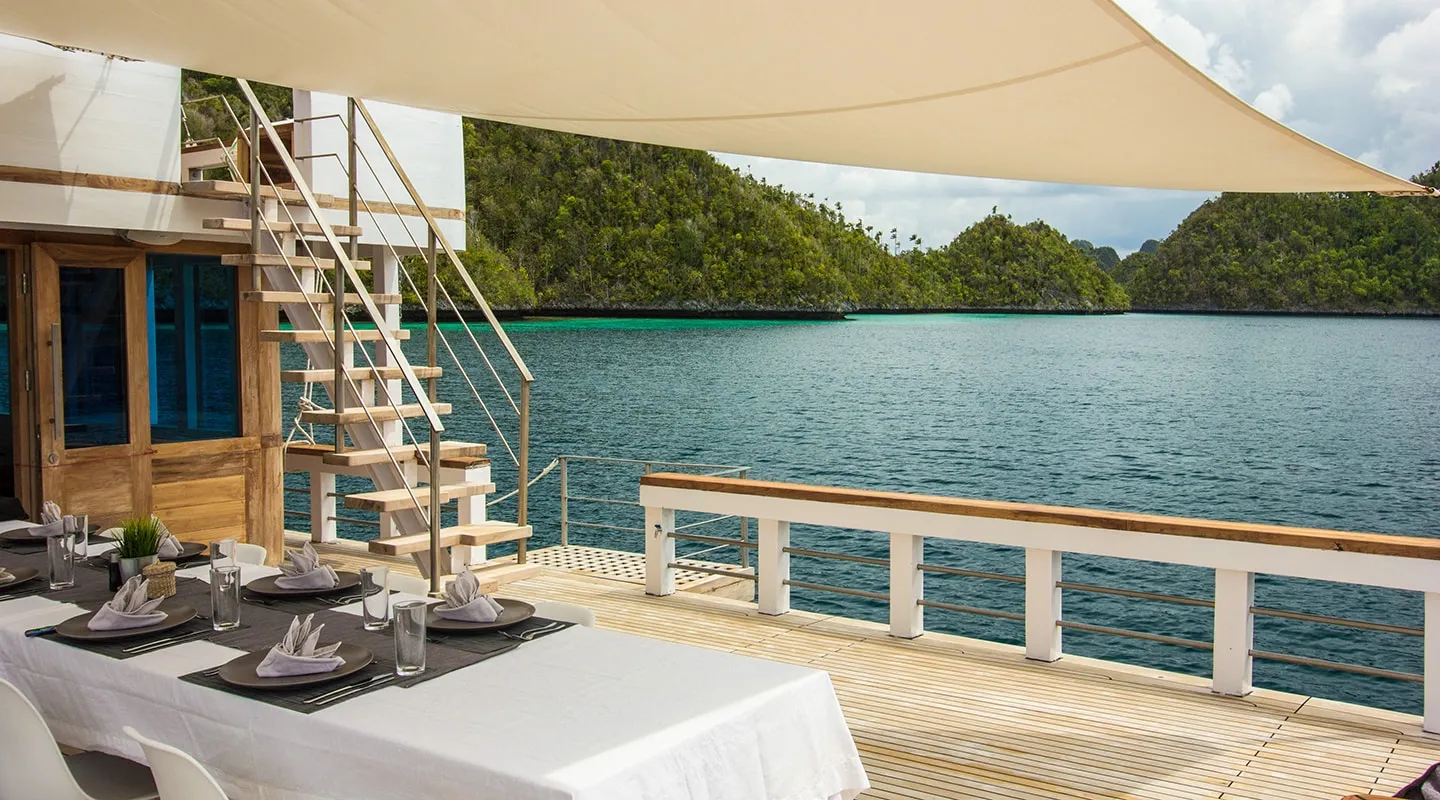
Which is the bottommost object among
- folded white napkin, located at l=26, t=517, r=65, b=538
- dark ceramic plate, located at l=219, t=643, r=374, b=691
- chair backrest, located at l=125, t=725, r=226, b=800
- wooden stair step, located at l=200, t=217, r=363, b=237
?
chair backrest, located at l=125, t=725, r=226, b=800

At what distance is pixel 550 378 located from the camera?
49.9m

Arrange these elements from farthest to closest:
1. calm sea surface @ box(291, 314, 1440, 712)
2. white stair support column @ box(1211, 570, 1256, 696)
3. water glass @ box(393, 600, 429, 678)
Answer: calm sea surface @ box(291, 314, 1440, 712), white stair support column @ box(1211, 570, 1256, 696), water glass @ box(393, 600, 429, 678)

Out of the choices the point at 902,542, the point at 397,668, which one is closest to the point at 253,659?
the point at 397,668

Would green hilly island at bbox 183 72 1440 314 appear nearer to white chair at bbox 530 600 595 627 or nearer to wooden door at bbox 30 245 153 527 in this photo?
wooden door at bbox 30 245 153 527

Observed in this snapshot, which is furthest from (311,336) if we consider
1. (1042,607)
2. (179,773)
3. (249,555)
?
(179,773)

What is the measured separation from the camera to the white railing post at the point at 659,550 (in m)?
6.09

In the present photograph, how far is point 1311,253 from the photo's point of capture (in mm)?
67750

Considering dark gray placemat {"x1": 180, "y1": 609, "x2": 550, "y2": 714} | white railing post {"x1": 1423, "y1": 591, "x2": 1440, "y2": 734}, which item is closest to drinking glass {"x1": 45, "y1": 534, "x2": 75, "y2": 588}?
dark gray placemat {"x1": 180, "y1": 609, "x2": 550, "y2": 714}

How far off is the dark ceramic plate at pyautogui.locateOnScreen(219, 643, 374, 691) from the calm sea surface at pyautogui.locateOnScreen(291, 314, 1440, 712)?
14454mm

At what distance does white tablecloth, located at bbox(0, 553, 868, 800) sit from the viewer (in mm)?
2283

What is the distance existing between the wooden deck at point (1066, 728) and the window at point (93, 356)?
9.57ft

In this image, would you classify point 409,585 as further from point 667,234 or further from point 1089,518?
point 667,234

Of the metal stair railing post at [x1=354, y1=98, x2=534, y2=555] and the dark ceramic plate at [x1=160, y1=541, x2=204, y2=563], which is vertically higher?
the metal stair railing post at [x1=354, y1=98, x2=534, y2=555]

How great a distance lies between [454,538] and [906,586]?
2117mm
